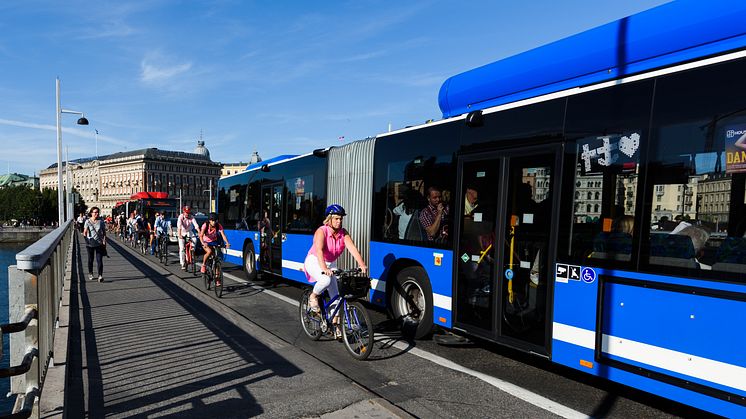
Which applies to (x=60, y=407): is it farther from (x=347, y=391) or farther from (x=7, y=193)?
(x=7, y=193)

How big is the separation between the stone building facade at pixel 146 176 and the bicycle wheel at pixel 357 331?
131 m

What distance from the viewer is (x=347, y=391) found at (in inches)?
194

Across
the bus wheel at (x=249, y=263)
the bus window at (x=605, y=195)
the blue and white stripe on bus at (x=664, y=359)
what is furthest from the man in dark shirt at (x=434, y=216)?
the bus wheel at (x=249, y=263)

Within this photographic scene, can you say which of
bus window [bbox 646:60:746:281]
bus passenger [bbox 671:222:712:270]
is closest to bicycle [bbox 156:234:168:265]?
bus window [bbox 646:60:746:281]

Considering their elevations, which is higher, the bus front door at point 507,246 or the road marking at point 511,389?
the bus front door at point 507,246

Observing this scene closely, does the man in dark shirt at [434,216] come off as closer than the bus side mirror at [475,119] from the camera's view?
No

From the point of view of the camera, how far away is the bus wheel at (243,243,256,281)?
13.3 meters

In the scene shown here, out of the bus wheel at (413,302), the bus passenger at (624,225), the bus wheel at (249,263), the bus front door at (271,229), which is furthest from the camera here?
the bus wheel at (249,263)

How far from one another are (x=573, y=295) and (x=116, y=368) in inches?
185

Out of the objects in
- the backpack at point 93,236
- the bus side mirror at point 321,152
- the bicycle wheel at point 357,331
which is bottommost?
the bicycle wheel at point 357,331

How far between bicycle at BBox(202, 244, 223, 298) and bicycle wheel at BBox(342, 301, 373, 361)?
5017mm

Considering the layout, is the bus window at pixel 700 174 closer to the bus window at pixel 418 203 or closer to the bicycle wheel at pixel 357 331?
the bus window at pixel 418 203

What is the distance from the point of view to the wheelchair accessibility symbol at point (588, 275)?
185 inches

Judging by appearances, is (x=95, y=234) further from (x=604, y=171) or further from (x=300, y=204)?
(x=604, y=171)
